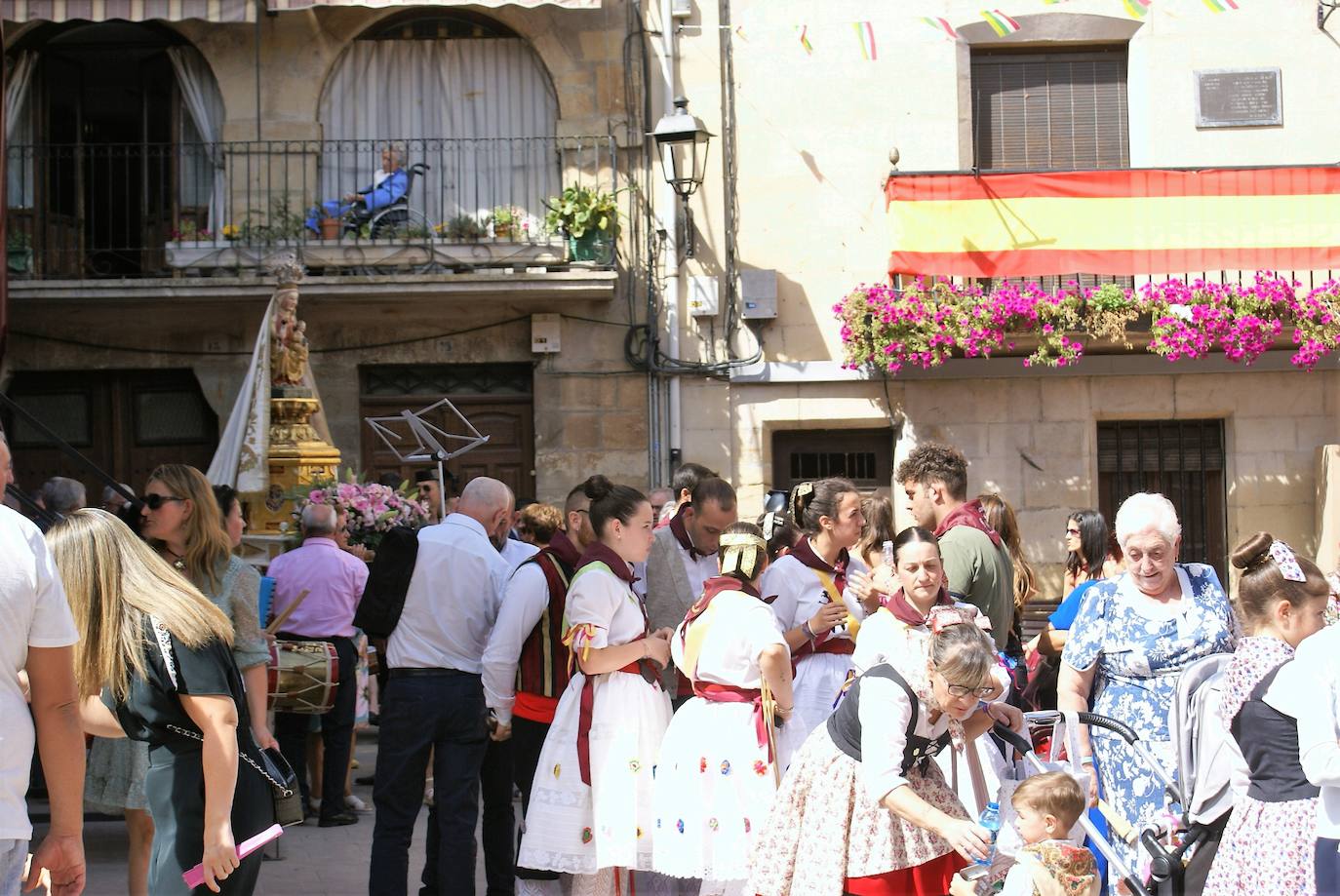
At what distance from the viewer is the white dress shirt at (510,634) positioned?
6285mm

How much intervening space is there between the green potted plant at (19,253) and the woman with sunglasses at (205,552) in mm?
8647

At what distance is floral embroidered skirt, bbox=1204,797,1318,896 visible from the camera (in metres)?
4.51

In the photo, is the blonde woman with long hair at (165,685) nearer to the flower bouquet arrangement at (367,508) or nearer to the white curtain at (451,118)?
the flower bouquet arrangement at (367,508)

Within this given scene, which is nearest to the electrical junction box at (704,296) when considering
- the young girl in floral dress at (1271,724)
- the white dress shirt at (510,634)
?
the white dress shirt at (510,634)

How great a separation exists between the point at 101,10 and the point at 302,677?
733cm

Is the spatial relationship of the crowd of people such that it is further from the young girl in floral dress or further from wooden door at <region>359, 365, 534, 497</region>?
wooden door at <region>359, 365, 534, 497</region>

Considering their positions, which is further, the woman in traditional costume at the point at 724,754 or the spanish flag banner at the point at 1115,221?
the spanish flag banner at the point at 1115,221

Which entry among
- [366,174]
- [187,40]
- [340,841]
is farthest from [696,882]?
[187,40]

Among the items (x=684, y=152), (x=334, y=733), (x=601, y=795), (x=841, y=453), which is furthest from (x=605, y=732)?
(x=684, y=152)

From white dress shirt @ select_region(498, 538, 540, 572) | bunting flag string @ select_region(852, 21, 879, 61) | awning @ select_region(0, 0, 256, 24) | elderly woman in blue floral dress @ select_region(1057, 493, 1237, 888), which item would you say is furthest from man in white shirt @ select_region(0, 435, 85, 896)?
bunting flag string @ select_region(852, 21, 879, 61)

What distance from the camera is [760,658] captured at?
18.4 feet

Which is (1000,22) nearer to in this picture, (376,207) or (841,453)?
(841,453)

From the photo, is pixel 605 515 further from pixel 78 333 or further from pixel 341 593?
pixel 78 333

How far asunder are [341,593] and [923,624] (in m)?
4.49
